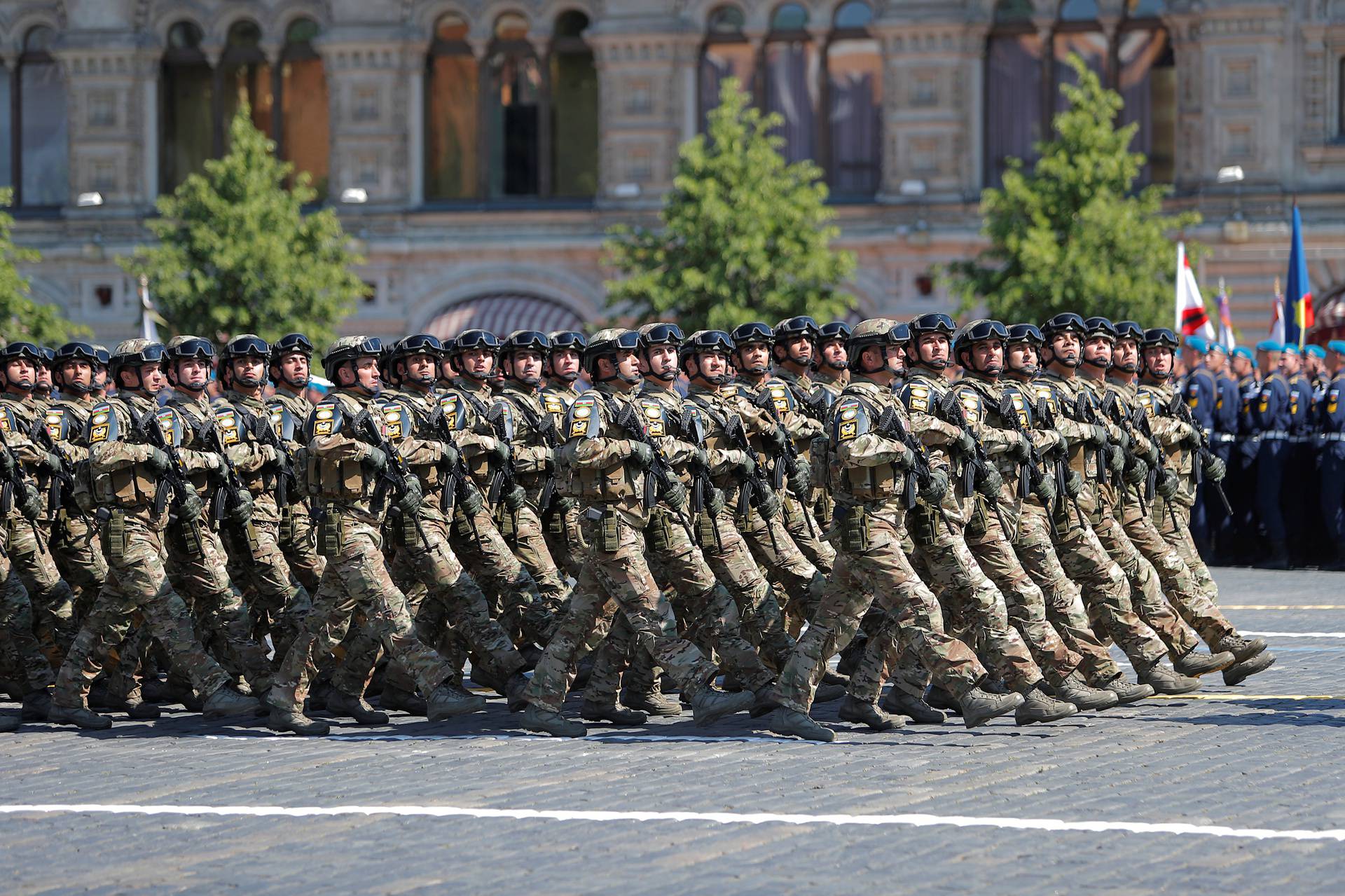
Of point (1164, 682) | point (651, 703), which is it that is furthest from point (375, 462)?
point (1164, 682)

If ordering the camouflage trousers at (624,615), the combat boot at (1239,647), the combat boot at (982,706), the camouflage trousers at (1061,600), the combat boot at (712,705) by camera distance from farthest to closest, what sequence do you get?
the combat boot at (1239,647) → the camouflage trousers at (1061,600) → the combat boot at (712,705) → the camouflage trousers at (624,615) → the combat boot at (982,706)

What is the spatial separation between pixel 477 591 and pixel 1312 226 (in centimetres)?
2073

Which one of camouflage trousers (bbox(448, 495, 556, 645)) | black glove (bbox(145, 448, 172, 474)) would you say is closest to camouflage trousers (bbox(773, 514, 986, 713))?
camouflage trousers (bbox(448, 495, 556, 645))

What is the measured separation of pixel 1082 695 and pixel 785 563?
178 cm

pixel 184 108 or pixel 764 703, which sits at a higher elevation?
pixel 184 108

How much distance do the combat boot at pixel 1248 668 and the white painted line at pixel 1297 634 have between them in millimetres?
2574

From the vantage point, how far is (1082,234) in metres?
27.4

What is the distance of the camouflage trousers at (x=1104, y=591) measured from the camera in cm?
1207

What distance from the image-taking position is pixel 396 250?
33312 millimetres

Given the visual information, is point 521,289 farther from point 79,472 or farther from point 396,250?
point 79,472

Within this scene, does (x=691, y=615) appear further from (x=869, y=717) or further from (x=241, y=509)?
(x=241, y=509)

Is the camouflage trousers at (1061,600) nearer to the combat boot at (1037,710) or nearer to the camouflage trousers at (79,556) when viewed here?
the combat boot at (1037,710)

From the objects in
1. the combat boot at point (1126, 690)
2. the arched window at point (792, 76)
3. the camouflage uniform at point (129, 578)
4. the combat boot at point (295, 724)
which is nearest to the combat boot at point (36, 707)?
the camouflage uniform at point (129, 578)

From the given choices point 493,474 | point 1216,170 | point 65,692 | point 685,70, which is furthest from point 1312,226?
point 65,692
